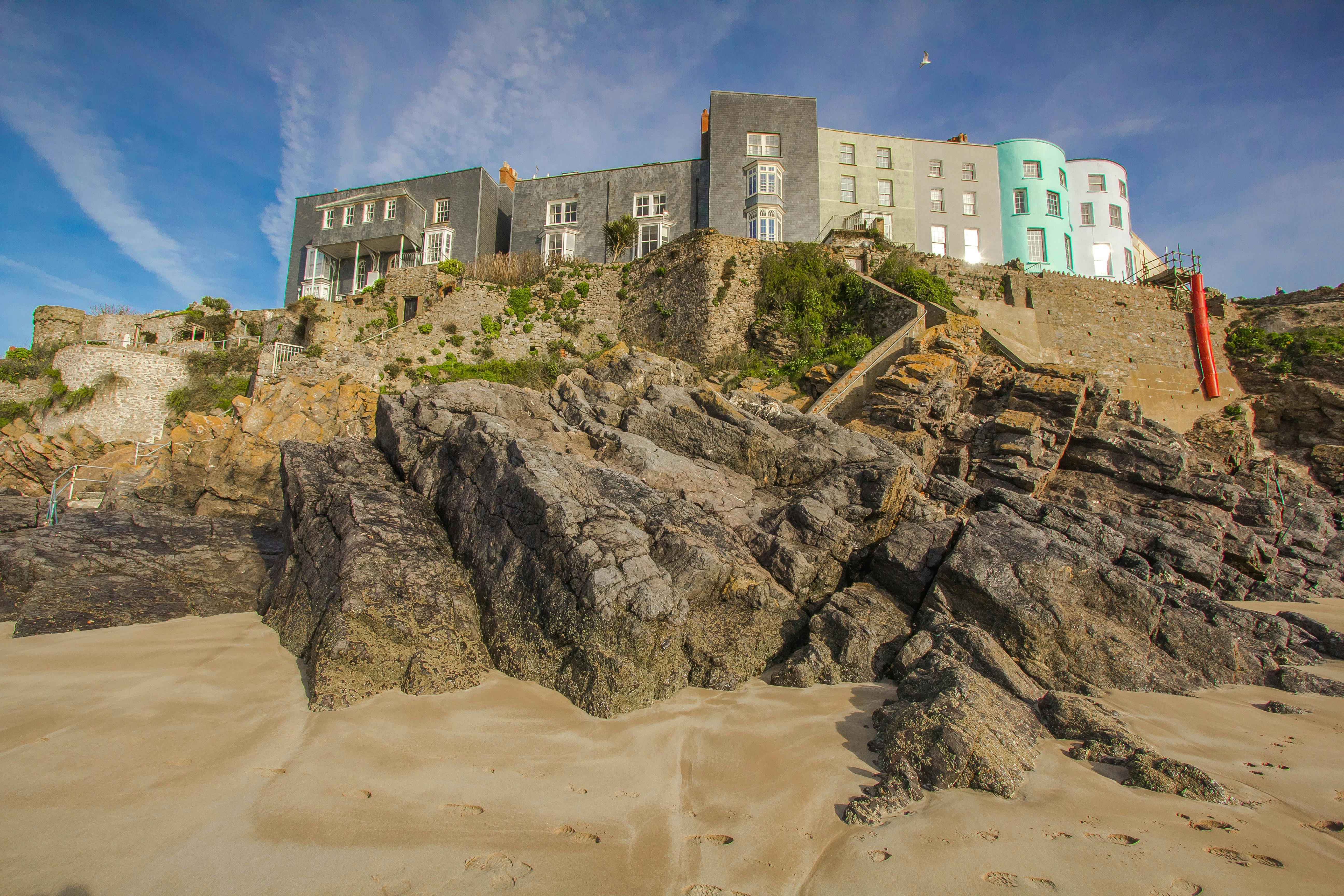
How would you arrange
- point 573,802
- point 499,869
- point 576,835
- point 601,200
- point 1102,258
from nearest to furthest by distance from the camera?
point 499,869 → point 576,835 → point 573,802 → point 601,200 → point 1102,258

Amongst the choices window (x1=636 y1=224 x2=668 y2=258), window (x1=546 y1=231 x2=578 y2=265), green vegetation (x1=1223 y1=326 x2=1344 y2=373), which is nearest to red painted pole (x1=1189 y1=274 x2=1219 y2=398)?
green vegetation (x1=1223 y1=326 x2=1344 y2=373)

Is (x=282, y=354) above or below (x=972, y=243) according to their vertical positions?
below

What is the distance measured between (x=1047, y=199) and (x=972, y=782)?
37251 mm

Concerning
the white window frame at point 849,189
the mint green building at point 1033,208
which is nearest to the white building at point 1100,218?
the mint green building at point 1033,208

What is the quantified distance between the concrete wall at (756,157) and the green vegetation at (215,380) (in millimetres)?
21352

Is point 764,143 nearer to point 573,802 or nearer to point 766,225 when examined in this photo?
point 766,225

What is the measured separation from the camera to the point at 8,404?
77.5 ft

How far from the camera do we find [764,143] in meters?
28.7

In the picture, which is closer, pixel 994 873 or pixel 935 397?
pixel 994 873

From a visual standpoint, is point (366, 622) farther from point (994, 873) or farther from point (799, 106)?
point (799, 106)

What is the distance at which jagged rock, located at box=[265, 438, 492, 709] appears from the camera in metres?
5.29

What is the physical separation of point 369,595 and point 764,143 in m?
→ 29.1

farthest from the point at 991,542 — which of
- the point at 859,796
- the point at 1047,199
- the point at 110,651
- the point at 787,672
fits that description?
the point at 1047,199

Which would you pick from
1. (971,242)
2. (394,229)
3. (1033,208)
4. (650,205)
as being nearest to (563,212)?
(650,205)
